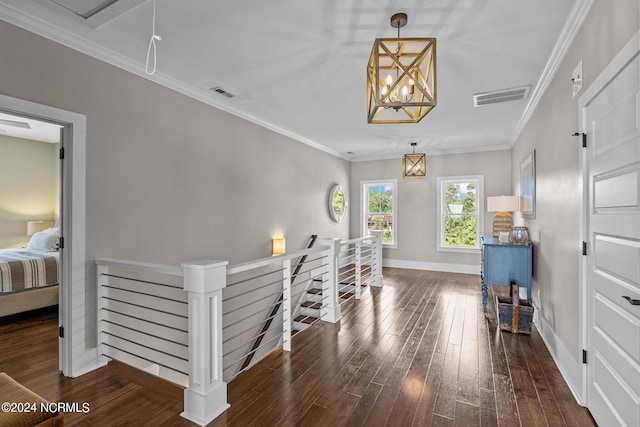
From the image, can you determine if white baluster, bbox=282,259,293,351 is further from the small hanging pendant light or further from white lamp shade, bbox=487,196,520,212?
the small hanging pendant light

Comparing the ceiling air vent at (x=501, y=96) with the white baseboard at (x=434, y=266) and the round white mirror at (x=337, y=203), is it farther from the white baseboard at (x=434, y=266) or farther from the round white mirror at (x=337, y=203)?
the white baseboard at (x=434, y=266)

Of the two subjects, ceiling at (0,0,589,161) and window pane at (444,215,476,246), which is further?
window pane at (444,215,476,246)

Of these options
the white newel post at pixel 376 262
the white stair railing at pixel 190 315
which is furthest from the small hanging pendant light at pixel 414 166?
the white stair railing at pixel 190 315

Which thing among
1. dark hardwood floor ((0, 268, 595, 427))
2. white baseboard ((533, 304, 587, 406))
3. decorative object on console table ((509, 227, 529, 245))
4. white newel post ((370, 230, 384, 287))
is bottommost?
dark hardwood floor ((0, 268, 595, 427))

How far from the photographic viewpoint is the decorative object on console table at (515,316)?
129 inches

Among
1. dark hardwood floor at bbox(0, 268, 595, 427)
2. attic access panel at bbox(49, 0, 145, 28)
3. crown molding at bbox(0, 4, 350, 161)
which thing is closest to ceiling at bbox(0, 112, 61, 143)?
crown molding at bbox(0, 4, 350, 161)

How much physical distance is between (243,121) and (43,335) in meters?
3.34

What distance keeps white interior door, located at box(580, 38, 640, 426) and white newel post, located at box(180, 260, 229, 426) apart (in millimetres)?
2211

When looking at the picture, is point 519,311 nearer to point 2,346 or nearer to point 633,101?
point 633,101

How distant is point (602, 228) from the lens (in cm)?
178

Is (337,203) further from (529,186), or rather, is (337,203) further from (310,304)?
(529,186)

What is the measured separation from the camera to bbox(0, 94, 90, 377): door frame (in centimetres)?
243

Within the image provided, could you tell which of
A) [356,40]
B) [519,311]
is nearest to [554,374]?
[519,311]

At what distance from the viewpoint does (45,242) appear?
496 centimetres
